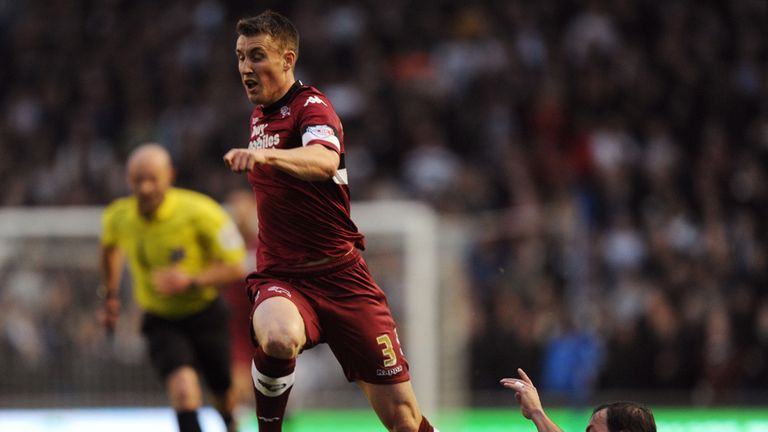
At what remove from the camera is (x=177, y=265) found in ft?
29.6

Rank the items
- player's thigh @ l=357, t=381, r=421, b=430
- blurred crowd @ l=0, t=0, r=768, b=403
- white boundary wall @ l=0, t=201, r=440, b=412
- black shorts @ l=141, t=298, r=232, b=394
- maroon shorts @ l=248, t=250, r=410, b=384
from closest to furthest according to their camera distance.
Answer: maroon shorts @ l=248, t=250, r=410, b=384
player's thigh @ l=357, t=381, r=421, b=430
black shorts @ l=141, t=298, r=232, b=394
blurred crowd @ l=0, t=0, r=768, b=403
white boundary wall @ l=0, t=201, r=440, b=412

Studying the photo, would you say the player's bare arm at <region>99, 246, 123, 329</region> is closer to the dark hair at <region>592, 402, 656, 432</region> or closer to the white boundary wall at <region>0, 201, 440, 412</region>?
the dark hair at <region>592, 402, 656, 432</region>

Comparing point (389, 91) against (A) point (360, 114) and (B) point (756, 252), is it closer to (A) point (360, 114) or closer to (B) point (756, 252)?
(A) point (360, 114)

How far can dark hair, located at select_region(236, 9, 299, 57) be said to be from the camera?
261 inches

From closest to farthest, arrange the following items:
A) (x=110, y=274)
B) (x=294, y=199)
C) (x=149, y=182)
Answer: (x=294, y=199) → (x=149, y=182) → (x=110, y=274)

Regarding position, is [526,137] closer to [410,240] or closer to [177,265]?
[410,240]

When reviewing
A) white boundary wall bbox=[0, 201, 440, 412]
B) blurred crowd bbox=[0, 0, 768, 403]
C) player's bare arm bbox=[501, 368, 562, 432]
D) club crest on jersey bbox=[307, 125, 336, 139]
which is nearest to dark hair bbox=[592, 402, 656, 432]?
Result: player's bare arm bbox=[501, 368, 562, 432]

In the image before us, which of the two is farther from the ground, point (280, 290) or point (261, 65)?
point (261, 65)

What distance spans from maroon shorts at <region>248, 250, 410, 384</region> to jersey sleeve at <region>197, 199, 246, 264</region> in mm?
2130

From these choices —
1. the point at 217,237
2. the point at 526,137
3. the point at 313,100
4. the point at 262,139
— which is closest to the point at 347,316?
the point at 262,139

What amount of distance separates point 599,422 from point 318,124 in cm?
193

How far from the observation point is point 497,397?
1387 cm

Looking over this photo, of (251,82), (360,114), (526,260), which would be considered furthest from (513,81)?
(251,82)

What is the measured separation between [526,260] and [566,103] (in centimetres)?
272
